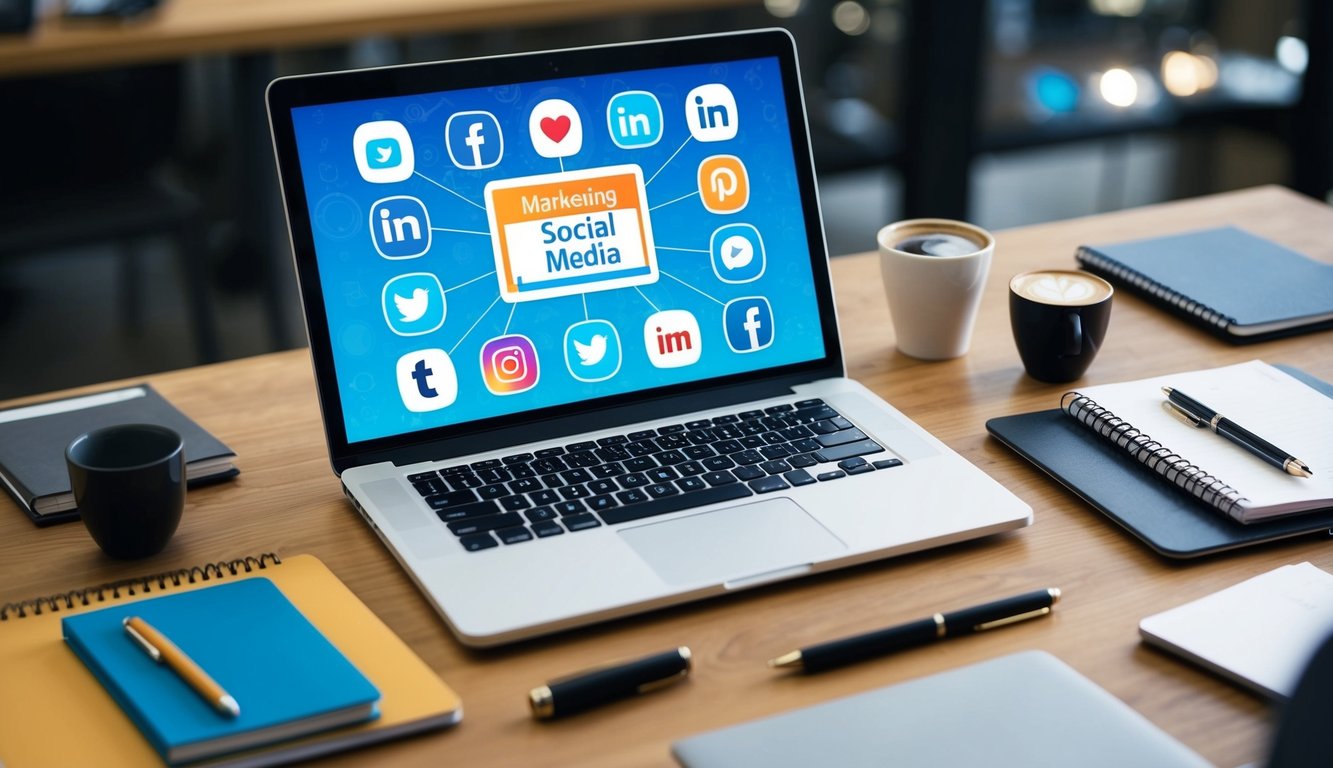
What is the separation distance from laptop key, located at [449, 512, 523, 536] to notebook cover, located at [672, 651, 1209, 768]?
9.6 inches

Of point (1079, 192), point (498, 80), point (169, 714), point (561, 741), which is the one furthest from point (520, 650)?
point (1079, 192)

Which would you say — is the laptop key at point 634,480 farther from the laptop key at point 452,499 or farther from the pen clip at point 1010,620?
the pen clip at point 1010,620

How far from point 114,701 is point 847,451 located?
52 centimetres

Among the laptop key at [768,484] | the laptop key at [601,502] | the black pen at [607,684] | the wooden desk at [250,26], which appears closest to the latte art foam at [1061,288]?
the laptop key at [768,484]

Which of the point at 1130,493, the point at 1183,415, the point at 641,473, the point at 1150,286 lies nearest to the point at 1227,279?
the point at 1150,286

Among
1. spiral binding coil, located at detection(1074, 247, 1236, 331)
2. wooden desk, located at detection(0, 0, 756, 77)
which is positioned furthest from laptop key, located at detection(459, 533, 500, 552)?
wooden desk, located at detection(0, 0, 756, 77)

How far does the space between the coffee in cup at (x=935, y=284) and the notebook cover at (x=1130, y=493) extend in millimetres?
139

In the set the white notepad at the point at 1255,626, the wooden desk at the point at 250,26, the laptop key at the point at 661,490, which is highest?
the wooden desk at the point at 250,26

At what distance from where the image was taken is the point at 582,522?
0.90m

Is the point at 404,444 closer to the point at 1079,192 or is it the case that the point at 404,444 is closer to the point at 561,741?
the point at 561,741

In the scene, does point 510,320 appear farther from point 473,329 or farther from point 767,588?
point 767,588

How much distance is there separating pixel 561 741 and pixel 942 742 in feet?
0.66

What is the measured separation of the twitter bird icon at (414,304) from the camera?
99cm

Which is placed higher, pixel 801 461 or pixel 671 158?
pixel 671 158
